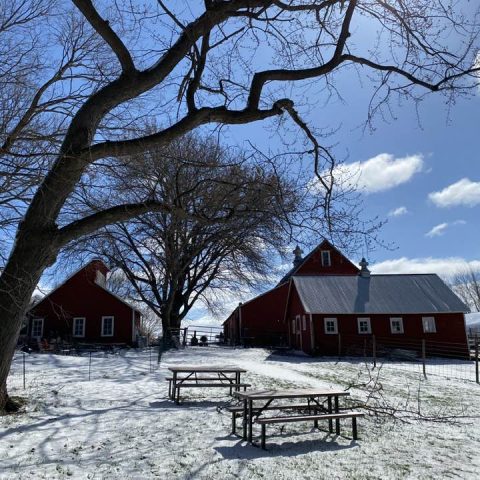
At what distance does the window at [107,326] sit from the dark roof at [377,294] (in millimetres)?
12421

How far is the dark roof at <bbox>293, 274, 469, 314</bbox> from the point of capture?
30906 mm

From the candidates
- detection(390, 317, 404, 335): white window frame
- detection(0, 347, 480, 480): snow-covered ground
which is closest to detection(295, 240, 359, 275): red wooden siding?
detection(390, 317, 404, 335): white window frame

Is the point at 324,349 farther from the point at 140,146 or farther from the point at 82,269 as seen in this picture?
the point at 140,146

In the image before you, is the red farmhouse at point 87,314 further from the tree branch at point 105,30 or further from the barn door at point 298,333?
the tree branch at point 105,30

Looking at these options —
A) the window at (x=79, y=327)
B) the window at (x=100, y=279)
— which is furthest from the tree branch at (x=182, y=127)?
the window at (x=100, y=279)

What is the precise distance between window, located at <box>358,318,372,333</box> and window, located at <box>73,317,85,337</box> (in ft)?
57.6

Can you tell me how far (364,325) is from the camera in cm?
3070

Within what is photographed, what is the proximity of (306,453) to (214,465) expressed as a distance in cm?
145

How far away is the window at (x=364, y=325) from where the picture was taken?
30562 mm

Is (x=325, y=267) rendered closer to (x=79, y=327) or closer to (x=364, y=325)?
(x=364, y=325)

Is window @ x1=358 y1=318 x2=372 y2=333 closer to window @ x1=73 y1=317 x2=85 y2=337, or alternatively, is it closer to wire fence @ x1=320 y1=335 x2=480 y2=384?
wire fence @ x1=320 y1=335 x2=480 y2=384

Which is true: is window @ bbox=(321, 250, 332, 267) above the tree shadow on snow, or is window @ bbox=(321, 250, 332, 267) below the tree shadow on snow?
above

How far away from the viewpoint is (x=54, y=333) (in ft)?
104

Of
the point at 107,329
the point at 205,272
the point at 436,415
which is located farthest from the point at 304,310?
the point at 436,415
